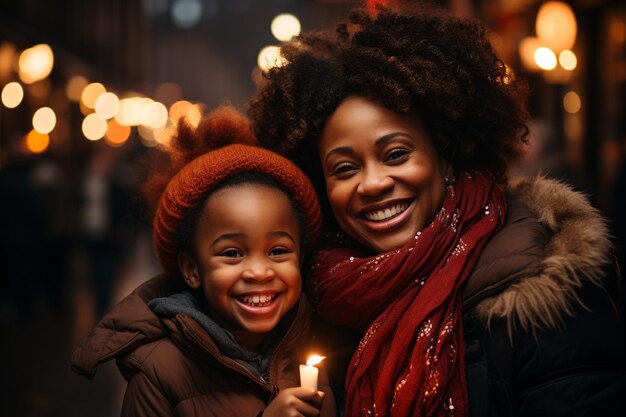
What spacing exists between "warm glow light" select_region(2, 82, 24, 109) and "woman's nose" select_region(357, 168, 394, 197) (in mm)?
11157

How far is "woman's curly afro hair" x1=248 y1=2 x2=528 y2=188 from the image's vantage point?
2.77m

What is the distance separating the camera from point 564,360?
2.35 m

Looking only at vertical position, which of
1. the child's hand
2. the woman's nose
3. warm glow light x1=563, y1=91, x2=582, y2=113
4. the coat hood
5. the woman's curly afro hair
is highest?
warm glow light x1=563, y1=91, x2=582, y2=113

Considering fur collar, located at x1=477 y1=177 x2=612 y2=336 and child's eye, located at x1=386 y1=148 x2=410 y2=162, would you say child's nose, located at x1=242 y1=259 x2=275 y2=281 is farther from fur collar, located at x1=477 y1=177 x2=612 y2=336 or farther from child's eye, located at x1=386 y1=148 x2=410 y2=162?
fur collar, located at x1=477 y1=177 x2=612 y2=336

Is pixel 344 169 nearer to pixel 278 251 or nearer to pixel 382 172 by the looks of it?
pixel 382 172

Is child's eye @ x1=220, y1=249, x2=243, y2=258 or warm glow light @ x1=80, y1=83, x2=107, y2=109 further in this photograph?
warm glow light @ x1=80, y1=83, x2=107, y2=109

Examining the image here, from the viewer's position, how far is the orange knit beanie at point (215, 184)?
272cm

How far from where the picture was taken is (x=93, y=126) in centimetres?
2128

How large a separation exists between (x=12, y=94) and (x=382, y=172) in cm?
1174

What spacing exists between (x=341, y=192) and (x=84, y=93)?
19902mm

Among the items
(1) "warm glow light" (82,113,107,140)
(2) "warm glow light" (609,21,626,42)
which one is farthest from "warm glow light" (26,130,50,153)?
(2) "warm glow light" (609,21,626,42)

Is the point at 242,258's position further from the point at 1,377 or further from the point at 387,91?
the point at 1,377

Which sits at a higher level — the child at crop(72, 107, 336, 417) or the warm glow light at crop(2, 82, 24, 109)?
the warm glow light at crop(2, 82, 24, 109)

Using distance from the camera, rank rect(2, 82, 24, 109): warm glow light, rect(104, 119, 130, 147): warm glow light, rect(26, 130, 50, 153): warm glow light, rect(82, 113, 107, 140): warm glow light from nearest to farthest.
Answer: rect(2, 82, 24, 109): warm glow light → rect(26, 130, 50, 153): warm glow light → rect(82, 113, 107, 140): warm glow light → rect(104, 119, 130, 147): warm glow light
